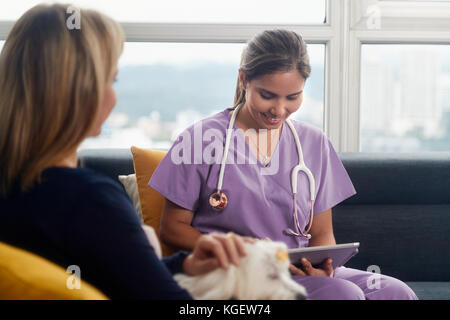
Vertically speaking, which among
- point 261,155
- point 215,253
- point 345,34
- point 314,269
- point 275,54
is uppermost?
point 345,34

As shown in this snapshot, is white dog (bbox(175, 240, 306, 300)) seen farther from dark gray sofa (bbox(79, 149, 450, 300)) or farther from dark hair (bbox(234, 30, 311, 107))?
dark gray sofa (bbox(79, 149, 450, 300))

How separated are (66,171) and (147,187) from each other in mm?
749

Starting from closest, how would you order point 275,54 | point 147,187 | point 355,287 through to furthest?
point 355,287 → point 275,54 → point 147,187

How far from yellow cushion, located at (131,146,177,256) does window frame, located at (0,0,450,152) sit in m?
0.57

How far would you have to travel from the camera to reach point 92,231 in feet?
1.76

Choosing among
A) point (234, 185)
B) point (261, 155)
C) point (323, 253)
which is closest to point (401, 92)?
point (261, 155)

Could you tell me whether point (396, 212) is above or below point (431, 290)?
above

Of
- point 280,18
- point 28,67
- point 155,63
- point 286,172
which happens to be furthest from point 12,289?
point 280,18

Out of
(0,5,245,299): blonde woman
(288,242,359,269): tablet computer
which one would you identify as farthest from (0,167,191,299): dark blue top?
(288,242,359,269): tablet computer

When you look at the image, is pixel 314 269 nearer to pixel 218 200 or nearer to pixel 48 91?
pixel 218 200

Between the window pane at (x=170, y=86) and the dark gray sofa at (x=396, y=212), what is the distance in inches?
12.4

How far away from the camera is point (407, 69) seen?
184cm

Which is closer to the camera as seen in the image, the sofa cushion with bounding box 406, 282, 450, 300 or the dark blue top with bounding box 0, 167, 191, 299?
the dark blue top with bounding box 0, 167, 191, 299

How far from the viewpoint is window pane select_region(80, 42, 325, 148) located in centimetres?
177
